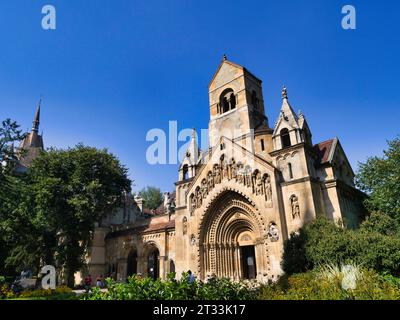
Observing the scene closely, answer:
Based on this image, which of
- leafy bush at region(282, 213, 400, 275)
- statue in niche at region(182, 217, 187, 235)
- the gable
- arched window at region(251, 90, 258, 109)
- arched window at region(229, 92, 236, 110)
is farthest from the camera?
arched window at region(229, 92, 236, 110)

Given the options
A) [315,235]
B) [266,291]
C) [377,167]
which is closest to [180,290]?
[266,291]

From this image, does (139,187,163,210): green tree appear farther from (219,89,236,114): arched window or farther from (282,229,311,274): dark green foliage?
(282,229,311,274): dark green foliage

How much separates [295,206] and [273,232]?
2593 millimetres

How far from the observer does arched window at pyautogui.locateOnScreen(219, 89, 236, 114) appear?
32.7m

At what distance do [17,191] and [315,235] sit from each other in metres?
22.1

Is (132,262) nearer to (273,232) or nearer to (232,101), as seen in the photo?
(273,232)

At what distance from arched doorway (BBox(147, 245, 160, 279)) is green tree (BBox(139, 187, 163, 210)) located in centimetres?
3474

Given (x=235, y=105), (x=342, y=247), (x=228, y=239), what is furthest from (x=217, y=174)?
(x=342, y=247)

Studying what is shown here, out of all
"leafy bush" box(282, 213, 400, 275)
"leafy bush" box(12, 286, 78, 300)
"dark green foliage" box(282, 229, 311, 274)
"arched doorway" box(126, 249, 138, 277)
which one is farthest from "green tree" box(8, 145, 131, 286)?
"leafy bush" box(282, 213, 400, 275)

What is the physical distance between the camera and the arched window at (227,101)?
3269cm

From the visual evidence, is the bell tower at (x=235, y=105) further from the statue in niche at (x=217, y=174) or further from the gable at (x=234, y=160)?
the statue in niche at (x=217, y=174)

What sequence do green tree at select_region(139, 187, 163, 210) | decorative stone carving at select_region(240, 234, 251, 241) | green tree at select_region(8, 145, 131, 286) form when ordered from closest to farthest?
decorative stone carving at select_region(240, 234, 251, 241) → green tree at select_region(8, 145, 131, 286) → green tree at select_region(139, 187, 163, 210)

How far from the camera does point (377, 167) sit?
2633 centimetres

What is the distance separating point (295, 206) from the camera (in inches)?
859
